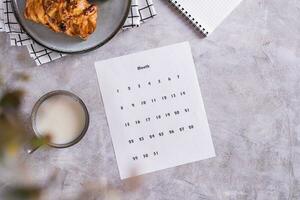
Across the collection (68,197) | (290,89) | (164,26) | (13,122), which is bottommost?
(68,197)

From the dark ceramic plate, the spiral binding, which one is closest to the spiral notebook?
the spiral binding

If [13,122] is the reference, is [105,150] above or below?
below

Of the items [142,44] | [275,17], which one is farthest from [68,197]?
[275,17]

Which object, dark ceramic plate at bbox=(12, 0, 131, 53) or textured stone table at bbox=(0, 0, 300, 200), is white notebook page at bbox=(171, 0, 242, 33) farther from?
dark ceramic plate at bbox=(12, 0, 131, 53)

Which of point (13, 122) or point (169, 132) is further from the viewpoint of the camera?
point (169, 132)

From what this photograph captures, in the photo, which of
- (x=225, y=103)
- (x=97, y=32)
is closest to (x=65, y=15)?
(x=97, y=32)

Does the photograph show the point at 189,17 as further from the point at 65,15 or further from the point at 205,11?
the point at 65,15

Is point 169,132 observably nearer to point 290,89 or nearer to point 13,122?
point 290,89

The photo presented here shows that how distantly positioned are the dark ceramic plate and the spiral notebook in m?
0.12

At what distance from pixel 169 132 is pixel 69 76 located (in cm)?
24

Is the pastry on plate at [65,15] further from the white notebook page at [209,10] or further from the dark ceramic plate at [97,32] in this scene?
the white notebook page at [209,10]

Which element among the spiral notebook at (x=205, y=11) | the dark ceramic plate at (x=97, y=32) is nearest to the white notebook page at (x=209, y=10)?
the spiral notebook at (x=205, y=11)

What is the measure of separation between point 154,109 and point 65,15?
27 centimetres

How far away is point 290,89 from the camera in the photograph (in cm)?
93
